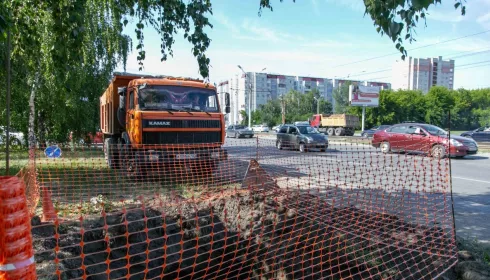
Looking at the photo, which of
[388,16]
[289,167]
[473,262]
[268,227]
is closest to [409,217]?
[473,262]

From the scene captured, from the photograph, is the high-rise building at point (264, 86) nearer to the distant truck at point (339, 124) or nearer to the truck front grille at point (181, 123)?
the distant truck at point (339, 124)

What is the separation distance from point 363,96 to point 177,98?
4118 centimetres

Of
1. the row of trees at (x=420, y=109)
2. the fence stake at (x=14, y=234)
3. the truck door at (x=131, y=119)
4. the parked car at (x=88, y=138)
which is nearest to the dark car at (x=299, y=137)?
the parked car at (x=88, y=138)

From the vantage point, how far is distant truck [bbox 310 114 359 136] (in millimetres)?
39812

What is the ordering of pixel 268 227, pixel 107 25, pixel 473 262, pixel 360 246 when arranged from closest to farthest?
pixel 473 262
pixel 360 246
pixel 268 227
pixel 107 25

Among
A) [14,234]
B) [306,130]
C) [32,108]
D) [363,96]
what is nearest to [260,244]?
[14,234]

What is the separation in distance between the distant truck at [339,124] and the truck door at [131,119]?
34.4 meters

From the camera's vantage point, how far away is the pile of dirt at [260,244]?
128 inches

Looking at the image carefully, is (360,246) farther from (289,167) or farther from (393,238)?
(289,167)

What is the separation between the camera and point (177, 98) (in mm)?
8219

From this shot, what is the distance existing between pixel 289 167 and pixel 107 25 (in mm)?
8640

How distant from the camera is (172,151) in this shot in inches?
307

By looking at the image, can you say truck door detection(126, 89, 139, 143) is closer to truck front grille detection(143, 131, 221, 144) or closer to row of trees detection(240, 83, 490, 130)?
truck front grille detection(143, 131, 221, 144)

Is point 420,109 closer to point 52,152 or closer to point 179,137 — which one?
point 179,137
